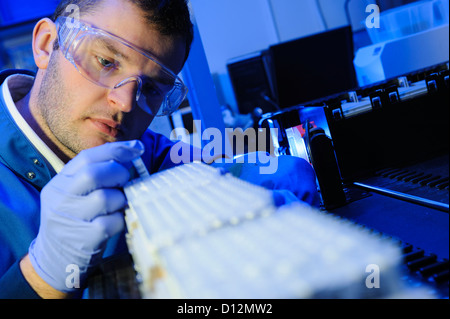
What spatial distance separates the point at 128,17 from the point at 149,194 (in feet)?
2.60

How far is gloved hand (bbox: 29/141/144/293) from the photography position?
59 centimetres

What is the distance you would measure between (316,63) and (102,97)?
6.62 feet

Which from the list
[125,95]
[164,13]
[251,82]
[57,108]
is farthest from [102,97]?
[251,82]

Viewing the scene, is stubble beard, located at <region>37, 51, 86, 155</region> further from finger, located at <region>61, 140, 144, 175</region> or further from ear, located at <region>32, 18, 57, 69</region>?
finger, located at <region>61, 140, 144, 175</region>

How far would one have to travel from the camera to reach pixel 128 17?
1.10 m

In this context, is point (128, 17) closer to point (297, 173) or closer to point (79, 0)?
point (79, 0)

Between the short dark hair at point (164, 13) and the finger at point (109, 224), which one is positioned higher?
the short dark hair at point (164, 13)

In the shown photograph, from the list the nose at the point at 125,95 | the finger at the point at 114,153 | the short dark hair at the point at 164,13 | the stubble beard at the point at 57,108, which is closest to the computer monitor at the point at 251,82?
the short dark hair at the point at 164,13


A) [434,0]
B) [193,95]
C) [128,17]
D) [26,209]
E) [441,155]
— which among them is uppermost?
[128,17]

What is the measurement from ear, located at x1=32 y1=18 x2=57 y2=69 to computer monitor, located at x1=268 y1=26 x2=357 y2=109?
1.72 metres

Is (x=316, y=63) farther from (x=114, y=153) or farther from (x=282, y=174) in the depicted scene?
(x=114, y=153)

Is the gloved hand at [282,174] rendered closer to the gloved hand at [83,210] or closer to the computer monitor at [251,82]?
the gloved hand at [83,210]

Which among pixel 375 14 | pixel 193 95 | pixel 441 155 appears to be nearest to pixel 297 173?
pixel 441 155

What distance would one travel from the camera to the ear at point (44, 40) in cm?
132
